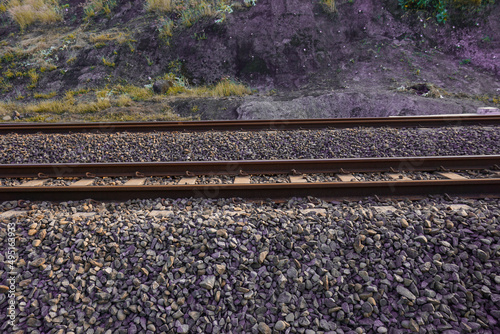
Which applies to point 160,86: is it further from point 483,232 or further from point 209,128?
point 483,232

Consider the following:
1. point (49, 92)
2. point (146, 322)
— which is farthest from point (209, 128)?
point (49, 92)

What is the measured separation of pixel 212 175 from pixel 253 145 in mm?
1407

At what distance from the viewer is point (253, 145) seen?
6285 mm

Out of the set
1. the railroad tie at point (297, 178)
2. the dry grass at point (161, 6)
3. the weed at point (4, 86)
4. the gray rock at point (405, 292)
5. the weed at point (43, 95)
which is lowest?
the gray rock at point (405, 292)

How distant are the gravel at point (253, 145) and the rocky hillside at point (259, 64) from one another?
3405mm

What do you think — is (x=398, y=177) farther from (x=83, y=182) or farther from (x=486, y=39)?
(x=486, y=39)

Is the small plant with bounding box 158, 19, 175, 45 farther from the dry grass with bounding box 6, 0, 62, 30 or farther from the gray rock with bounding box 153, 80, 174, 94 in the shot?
the dry grass with bounding box 6, 0, 62, 30

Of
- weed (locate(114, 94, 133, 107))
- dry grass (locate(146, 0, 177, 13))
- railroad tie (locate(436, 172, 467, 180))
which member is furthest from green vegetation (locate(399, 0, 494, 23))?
weed (locate(114, 94, 133, 107))

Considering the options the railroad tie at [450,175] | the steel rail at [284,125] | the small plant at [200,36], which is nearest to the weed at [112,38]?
the small plant at [200,36]

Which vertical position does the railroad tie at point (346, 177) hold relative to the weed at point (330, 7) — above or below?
below

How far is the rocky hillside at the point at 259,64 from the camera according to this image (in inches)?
422

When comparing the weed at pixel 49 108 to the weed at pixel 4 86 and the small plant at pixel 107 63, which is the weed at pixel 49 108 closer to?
the weed at pixel 4 86

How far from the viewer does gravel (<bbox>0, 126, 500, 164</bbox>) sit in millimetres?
6051

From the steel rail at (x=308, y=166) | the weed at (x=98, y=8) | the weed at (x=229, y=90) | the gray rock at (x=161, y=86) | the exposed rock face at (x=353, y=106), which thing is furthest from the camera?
the weed at (x=98, y=8)
